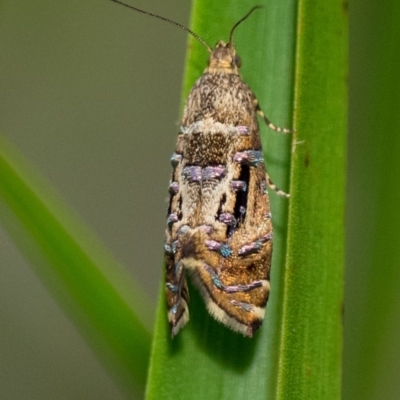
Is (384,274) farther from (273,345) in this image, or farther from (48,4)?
(48,4)

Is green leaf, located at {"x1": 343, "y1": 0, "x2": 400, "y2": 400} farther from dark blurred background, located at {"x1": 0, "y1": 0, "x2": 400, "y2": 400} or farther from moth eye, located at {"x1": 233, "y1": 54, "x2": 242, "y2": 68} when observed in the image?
dark blurred background, located at {"x1": 0, "y1": 0, "x2": 400, "y2": 400}

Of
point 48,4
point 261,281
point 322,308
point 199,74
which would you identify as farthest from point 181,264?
point 48,4

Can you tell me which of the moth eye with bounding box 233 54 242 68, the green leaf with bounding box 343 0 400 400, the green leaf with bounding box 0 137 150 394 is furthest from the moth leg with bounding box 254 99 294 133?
the green leaf with bounding box 0 137 150 394

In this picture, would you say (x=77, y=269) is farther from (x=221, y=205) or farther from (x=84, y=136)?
(x=84, y=136)

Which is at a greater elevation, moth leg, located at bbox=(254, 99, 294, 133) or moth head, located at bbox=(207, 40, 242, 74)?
moth head, located at bbox=(207, 40, 242, 74)

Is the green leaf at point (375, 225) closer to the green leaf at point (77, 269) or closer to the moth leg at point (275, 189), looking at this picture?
the moth leg at point (275, 189)

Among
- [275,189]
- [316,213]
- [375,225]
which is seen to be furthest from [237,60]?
[375,225]

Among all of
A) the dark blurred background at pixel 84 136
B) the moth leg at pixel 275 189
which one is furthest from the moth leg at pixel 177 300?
the dark blurred background at pixel 84 136
